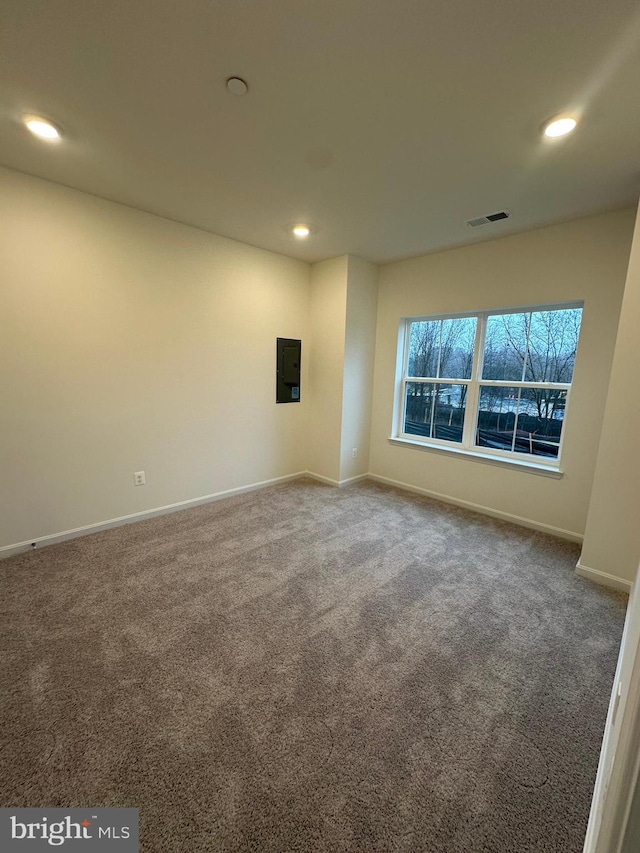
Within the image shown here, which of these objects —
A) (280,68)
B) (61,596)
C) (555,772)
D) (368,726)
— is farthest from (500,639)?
(280,68)

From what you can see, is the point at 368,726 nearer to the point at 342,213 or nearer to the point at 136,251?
the point at 342,213

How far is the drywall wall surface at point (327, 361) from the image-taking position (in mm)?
3816

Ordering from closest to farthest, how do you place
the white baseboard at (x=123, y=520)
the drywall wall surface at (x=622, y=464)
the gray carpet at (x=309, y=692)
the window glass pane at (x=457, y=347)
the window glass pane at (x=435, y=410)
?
the gray carpet at (x=309, y=692) < the drywall wall surface at (x=622, y=464) < the white baseboard at (x=123, y=520) < the window glass pane at (x=457, y=347) < the window glass pane at (x=435, y=410)

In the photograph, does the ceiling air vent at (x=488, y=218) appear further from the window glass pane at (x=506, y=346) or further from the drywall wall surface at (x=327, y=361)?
the drywall wall surface at (x=327, y=361)

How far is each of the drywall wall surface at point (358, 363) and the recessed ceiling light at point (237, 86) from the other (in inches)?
89.1

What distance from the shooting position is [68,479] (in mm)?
2658

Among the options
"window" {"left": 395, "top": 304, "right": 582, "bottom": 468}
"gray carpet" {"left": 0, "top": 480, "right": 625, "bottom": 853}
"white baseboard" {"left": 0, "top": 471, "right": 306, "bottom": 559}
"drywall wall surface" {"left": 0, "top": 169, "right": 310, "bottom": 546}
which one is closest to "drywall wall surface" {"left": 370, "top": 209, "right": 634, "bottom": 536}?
"window" {"left": 395, "top": 304, "right": 582, "bottom": 468}

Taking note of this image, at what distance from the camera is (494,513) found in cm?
334

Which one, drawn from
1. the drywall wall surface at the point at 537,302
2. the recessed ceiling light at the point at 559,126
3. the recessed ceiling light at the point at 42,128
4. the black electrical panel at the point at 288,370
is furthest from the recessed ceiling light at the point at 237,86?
the drywall wall surface at the point at 537,302

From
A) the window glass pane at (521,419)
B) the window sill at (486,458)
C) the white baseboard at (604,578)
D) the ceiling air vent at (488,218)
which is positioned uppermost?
the ceiling air vent at (488,218)

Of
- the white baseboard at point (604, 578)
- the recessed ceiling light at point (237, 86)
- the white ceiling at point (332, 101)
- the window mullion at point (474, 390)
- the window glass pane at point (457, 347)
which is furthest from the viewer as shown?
the window glass pane at point (457, 347)

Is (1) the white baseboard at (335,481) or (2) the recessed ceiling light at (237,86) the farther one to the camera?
(1) the white baseboard at (335,481)

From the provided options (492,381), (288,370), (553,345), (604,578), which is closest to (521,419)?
(492,381)

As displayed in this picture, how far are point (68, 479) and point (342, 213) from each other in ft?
9.65
